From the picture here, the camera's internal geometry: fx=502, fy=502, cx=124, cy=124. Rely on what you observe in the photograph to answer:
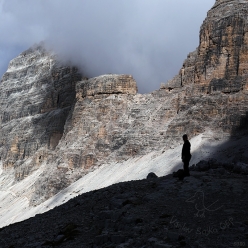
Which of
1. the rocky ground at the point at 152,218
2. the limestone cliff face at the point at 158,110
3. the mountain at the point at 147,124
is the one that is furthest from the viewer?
the limestone cliff face at the point at 158,110

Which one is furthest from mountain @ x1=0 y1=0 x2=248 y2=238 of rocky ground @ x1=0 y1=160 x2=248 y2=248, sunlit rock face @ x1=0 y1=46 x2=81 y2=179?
rocky ground @ x1=0 y1=160 x2=248 y2=248

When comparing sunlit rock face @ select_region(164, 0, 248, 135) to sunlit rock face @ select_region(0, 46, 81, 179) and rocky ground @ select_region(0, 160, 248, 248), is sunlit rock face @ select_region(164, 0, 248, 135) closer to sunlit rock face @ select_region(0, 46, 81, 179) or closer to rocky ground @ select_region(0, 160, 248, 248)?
rocky ground @ select_region(0, 160, 248, 248)

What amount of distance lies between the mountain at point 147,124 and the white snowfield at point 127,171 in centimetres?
13

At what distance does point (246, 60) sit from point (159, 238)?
5911 centimetres

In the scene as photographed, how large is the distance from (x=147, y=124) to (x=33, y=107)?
2391 inches

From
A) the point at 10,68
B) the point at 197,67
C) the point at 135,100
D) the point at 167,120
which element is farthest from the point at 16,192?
the point at 10,68

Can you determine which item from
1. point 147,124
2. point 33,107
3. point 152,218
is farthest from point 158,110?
point 152,218

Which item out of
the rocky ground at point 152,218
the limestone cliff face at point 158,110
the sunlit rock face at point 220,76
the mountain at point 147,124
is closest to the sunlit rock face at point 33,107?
the limestone cliff face at point 158,110

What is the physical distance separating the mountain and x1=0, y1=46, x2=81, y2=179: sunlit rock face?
7733 mm

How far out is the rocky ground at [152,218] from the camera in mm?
17016

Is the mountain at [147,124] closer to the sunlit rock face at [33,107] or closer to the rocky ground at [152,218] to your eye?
the sunlit rock face at [33,107]

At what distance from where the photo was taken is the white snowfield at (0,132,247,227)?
60.1 metres

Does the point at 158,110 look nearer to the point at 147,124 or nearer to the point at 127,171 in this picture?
the point at 147,124

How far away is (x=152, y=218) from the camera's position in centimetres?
1902
